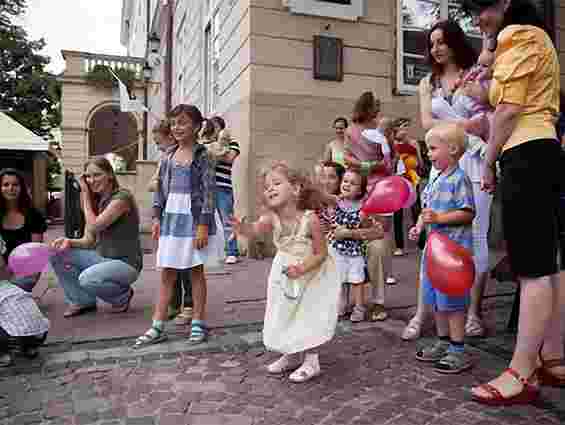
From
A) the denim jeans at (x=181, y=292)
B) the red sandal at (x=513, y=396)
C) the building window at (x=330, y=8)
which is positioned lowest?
the red sandal at (x=513, y=396)

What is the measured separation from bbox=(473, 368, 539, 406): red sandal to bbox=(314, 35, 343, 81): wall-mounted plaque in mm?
5450

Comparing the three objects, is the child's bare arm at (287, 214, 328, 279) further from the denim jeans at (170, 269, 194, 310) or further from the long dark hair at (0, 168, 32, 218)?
the long dark hair at (0, 168, 32, 218)

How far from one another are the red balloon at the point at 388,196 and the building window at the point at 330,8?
446 centimetres

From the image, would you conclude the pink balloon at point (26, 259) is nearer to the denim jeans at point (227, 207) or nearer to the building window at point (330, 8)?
the denim jeans at point (227, 207)

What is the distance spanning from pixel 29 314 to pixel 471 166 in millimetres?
2952

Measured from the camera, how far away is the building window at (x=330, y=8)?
685cm

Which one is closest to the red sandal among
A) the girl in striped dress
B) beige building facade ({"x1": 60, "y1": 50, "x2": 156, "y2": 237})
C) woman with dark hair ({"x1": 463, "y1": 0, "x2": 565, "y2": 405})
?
woman with dark hair ({"x1": 463, "y1": 0, "x2": 565, "y2": 405})

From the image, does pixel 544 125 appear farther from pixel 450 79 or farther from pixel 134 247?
pixel 134 247

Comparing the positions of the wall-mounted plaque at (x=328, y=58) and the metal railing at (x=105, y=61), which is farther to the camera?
the metal railing at (x=105, y=61)

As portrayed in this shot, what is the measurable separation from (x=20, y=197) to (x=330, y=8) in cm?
485

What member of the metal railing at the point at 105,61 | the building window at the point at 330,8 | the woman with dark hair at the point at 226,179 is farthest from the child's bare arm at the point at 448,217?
the metal railing at the point at 105,61

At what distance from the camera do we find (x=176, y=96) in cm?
1579

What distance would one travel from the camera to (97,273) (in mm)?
3916

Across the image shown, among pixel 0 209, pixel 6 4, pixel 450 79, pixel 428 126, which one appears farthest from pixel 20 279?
pixel 6 4
